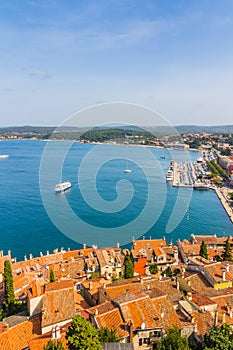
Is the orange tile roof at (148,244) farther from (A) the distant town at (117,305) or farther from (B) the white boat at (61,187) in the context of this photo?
(B) the white boat at (61,187)

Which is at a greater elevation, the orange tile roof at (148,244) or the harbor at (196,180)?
the harbor at (196,180)

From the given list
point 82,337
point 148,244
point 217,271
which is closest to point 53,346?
point 82,337

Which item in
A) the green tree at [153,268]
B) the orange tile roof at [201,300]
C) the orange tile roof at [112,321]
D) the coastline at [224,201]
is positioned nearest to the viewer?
the orange tile roof at [112,321]

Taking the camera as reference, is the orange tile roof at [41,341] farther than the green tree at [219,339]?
Yes

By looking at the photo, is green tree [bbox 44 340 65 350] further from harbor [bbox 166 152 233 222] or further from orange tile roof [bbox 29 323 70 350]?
harbor [bbox 166 152 233 222]

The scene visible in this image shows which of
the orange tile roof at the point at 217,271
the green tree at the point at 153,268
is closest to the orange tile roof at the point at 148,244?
the green tree at the point at 153,268

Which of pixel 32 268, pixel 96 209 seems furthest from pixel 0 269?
pixel 96 209

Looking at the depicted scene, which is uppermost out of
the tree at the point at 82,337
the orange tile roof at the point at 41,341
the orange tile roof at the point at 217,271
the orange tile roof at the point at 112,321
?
the tree at the point at 82,337
